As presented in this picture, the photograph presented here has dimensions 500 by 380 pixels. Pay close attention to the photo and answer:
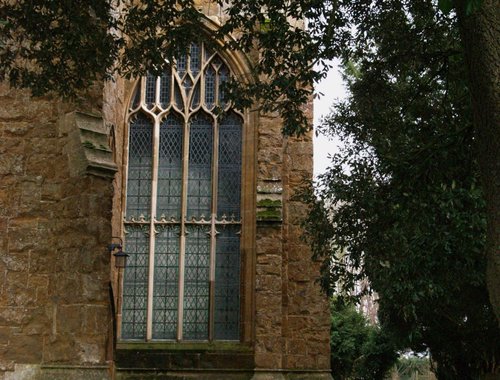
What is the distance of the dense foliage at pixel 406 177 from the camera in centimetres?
800

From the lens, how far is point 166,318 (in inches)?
539

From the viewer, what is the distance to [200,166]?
14.3m

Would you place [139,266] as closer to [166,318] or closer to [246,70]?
[166,318]

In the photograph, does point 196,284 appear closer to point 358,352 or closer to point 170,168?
point 170,168

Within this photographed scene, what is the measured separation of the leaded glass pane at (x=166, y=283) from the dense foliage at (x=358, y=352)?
11.2 metres

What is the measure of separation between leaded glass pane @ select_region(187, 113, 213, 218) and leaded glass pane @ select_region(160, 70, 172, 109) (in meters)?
0.68

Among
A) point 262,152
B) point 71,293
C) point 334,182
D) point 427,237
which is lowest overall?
point 71,293

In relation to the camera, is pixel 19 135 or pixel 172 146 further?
pixel 172 146

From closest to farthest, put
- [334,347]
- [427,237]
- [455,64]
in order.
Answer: [455,64] < [427,237] < [334,347]

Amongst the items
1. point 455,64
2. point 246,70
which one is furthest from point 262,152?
point 455,64

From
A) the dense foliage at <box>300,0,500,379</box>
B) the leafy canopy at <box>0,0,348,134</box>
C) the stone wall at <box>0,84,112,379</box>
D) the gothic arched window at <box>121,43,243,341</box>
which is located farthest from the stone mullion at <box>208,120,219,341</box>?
the leafy canopy at <box>0,0,348,134</box>

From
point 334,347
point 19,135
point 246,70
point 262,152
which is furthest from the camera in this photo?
point 334,347

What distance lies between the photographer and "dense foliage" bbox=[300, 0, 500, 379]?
315 inches

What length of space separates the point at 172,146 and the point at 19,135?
4952mm
